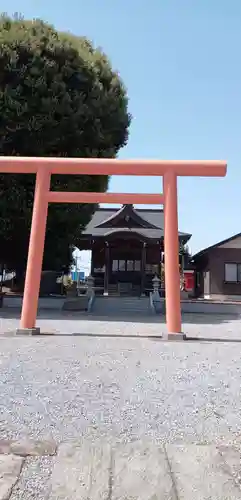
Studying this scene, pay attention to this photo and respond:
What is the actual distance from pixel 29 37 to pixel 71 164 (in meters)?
8.71

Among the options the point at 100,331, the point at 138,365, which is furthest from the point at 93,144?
the point at 138,365

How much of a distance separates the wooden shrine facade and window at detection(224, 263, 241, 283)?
4157 mm

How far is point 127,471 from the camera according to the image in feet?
8.98

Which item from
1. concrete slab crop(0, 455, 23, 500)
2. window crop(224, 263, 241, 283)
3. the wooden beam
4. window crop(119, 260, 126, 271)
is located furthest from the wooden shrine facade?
concrete slab crop(0, 455, 23, 500)

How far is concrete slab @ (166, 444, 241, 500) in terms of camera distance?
2.49 m

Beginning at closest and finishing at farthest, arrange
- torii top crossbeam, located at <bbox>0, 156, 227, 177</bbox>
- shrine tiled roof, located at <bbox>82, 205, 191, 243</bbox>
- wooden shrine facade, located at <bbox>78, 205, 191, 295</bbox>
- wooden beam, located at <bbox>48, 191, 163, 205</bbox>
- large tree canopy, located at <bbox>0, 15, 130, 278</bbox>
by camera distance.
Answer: torii top crossbeam, located at <bbox>0, 156, 227, 177</bbox>
wooden beam, located at <bbox>48, 191, 163, 205</bbox>
large tree canopy, located at <bbox>0, 15, 130, 278</bbox>
wooden shrine facade, located at <bbox>78, 205, 191, 295</bbox>
shrine tiled roof, located at <bbox>82, 205, 191, 243</bbox>

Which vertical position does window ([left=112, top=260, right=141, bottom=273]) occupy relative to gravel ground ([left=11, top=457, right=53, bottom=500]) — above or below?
above

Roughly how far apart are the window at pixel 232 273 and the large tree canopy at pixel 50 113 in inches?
497

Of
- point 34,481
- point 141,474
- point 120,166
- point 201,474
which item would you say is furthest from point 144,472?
point 120,166

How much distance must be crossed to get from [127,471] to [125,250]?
2083 cm

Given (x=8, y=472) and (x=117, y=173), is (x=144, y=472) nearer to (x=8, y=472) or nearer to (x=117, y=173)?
(x=8, y=472)

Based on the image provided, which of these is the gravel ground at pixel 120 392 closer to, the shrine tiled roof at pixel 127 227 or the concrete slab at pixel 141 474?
the concrete slab at pixel 141 474

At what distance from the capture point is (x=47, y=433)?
3.38 meters

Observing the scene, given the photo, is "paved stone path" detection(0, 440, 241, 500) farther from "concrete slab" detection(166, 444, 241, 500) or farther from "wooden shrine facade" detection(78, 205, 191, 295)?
"wooden shrine facade" detection(78, 205, 191, 295)
